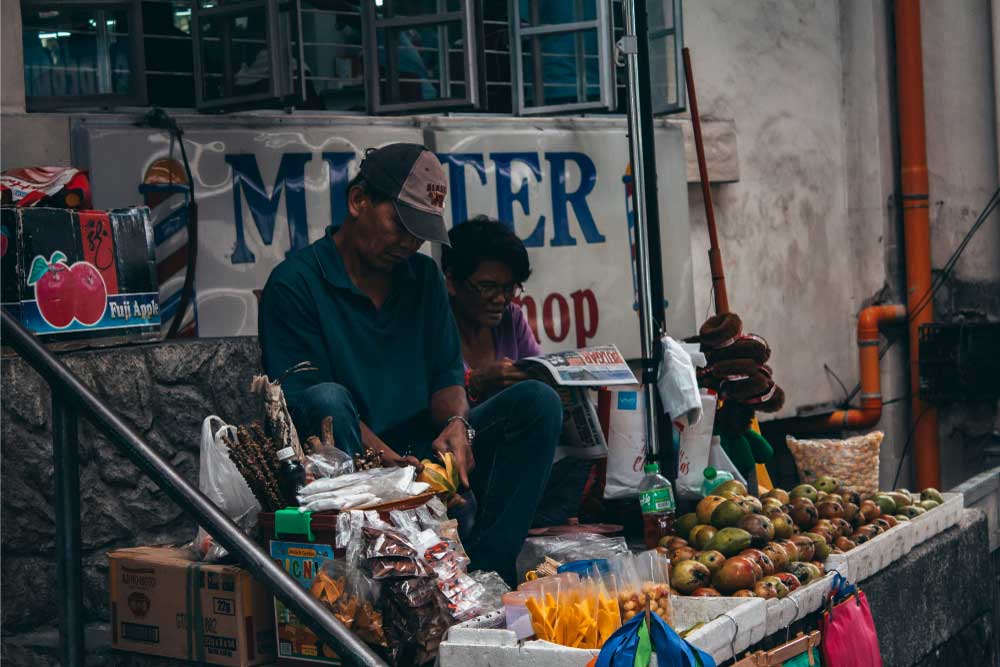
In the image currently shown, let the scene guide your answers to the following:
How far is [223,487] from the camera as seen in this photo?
361 cm

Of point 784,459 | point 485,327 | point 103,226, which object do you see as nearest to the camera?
point 103,226

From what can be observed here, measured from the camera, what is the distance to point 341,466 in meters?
3.57

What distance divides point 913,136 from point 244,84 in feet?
17.1

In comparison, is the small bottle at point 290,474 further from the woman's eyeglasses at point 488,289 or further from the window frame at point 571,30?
the window frame at point 571,30

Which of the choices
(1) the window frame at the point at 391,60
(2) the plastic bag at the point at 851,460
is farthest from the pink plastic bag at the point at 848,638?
(2) the plastic bag at the point at 851,460

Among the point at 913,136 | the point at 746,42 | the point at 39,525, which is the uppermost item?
the point at 746,42

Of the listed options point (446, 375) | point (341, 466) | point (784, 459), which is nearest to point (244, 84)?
point (446, 375)

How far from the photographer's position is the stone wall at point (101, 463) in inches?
159

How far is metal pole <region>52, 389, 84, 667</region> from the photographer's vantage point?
311cm

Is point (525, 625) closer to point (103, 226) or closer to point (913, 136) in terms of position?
point (103, 226)

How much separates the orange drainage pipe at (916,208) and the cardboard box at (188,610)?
21.1 ft

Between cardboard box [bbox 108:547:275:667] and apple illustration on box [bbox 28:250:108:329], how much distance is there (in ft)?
2.93

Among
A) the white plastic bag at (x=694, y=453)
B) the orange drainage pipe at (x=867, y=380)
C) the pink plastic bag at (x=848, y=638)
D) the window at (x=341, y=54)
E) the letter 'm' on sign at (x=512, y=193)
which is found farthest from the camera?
the orange drainage pipe at (x=867, y=380)

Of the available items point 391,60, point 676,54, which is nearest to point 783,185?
point 676,54
